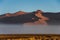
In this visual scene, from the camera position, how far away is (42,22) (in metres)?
2.34

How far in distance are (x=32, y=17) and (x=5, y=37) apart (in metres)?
0.42

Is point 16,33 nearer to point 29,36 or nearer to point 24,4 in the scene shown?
point 29,36

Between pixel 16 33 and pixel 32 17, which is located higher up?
pixel 32 17

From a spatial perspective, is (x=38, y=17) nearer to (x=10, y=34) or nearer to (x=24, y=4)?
(x=24, y=4)

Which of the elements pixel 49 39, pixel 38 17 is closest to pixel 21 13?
pixel 38 17

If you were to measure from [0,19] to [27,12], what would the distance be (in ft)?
1.15

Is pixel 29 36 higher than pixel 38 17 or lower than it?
lower

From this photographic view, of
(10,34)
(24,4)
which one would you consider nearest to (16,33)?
(10,34)

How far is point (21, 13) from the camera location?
2381 millimetres

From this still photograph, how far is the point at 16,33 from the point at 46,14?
442mm

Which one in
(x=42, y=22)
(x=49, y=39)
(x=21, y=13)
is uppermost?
(x=21, y=13)

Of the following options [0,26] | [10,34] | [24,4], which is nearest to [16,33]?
[10,34]

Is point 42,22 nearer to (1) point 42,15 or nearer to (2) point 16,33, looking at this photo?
(1) point 42,15

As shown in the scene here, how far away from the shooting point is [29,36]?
2.31 meters
